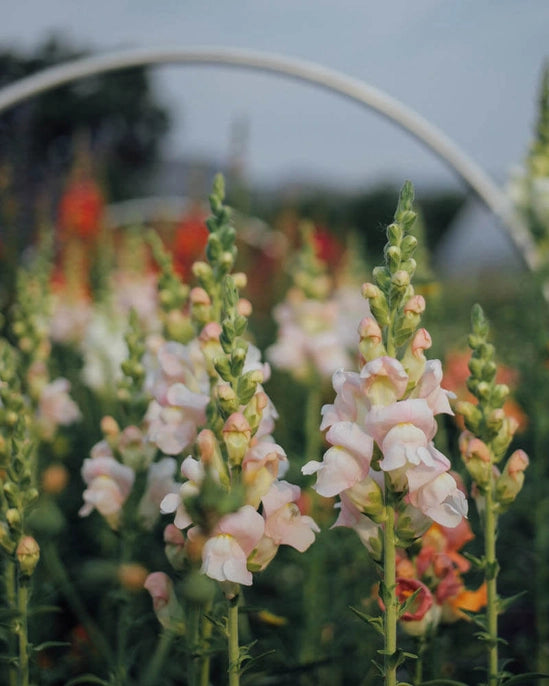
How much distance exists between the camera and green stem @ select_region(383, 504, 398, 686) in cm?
79

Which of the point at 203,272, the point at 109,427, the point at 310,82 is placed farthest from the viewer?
the point at 310,82

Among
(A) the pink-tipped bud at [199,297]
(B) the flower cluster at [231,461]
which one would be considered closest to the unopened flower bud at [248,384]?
(B) the flower cluster at [231,461]

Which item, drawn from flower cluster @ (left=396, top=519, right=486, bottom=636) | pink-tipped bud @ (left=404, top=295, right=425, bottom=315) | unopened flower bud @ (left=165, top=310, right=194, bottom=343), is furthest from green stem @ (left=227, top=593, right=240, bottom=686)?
unopened flower bud @ (left=165, top=310, right=194, bottom=343)

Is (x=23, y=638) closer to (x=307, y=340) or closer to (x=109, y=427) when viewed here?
Answer: (x=109, y=427)

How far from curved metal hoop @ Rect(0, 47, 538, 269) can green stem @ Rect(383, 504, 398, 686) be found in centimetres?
134

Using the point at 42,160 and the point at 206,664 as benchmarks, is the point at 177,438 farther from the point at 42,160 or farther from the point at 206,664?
the point at 42,160

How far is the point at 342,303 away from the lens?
3137 mm

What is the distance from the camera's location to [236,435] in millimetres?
794

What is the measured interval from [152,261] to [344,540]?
2899 mm

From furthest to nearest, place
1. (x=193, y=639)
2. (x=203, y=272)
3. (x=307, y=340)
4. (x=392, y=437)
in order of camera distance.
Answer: (x=307, y=340) → (x=203, y=272) → (x=193, y=639) → (x=392, y=437)

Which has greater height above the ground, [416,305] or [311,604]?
[416,305]

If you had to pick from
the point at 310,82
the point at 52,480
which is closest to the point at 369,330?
the point at 52,480

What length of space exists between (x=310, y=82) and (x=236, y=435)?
139cm

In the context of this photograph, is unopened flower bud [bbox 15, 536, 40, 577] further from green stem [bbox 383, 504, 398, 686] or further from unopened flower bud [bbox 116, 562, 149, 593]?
green stem [bbox 383, 504, 398, 686]
